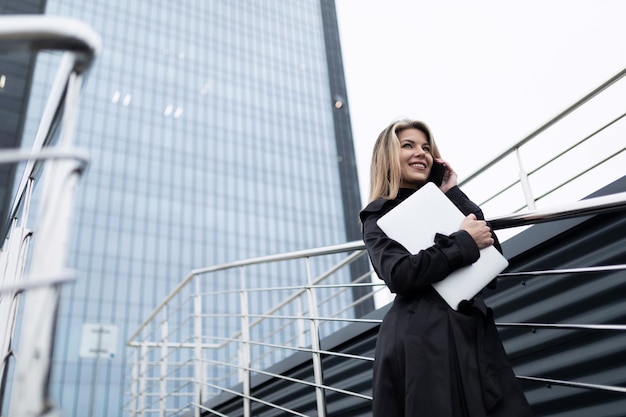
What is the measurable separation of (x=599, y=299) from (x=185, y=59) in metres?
46.0

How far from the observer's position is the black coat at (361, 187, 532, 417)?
138 centimetres

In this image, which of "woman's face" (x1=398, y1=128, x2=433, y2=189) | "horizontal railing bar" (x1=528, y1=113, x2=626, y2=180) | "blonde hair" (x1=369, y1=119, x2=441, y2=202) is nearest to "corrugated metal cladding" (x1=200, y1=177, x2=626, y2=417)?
"horizontal railing bar" (x1=528, y1=113, x2=626, y2=180)

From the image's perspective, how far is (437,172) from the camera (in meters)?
2.04

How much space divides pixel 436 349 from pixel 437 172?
0.82 meters

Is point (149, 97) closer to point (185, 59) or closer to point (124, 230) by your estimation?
point (185, 59)

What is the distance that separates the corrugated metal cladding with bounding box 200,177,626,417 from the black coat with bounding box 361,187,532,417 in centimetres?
93

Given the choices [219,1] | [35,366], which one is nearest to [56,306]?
[35,366]

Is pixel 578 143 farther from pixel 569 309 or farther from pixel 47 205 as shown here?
pixel 47 205

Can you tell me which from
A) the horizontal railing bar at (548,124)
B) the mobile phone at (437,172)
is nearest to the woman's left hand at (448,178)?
the mobile phone at (437,172)

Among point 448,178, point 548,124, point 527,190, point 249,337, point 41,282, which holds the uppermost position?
point 548,124

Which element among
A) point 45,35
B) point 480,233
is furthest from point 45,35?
point 480,233

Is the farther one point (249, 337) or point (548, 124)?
point (249, 337)

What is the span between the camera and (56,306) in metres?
0.72

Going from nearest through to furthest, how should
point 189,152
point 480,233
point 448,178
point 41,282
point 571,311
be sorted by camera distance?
point 41,282
point 480,233
point 448,178
point 571,311
point 189,152
